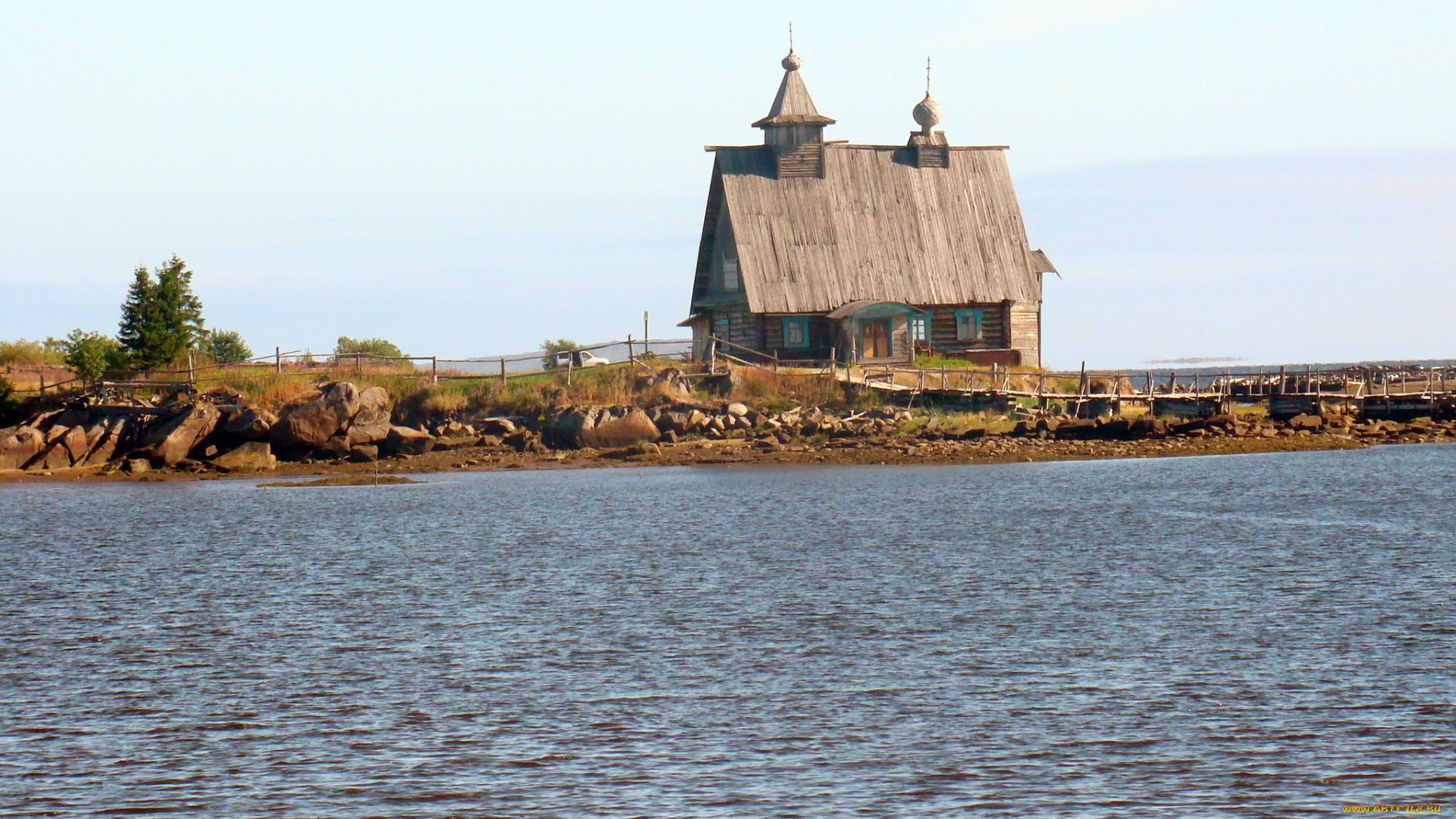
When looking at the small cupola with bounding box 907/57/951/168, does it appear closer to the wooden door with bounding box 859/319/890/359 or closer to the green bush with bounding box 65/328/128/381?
the wooden door with bounding box 859/319/890/359

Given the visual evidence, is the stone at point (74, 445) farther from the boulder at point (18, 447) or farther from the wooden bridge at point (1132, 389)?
the wooden bridge at point (1132, 389)

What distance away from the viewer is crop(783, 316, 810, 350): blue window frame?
194ft

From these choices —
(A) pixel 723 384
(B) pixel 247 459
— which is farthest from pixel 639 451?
(B) pixel 247 459

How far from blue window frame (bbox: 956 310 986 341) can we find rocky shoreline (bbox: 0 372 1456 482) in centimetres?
825

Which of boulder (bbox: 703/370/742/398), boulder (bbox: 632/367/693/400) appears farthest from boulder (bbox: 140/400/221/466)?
boulder (bbox: 703/370/742/398)

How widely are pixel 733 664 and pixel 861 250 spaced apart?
140 feet

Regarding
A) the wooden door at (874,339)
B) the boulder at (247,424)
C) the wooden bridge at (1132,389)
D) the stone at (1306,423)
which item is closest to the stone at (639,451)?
Result: the wooden bridge at (1132,389)

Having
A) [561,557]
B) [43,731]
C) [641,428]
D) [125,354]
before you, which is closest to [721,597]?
[561,557]

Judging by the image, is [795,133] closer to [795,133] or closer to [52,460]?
[795,133]

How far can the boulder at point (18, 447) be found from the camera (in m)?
47.2

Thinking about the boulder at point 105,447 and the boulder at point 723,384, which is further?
the boulder at point 723,384

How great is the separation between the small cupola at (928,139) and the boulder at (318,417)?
85.1 ft

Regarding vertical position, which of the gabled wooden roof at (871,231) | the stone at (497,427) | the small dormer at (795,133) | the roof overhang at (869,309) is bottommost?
the stone at (497,427)

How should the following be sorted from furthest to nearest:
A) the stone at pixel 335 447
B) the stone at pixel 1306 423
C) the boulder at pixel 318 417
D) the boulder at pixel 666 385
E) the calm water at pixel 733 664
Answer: the stone at pixel 1306 423 < the boulder at pixel 666 385 < the stone at pixel 335 447 < the boulder at pixel 318 417 < the calm water at pixel 733 664
